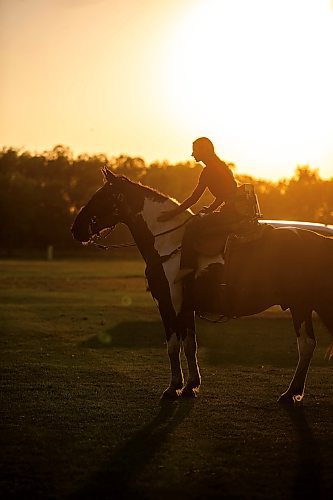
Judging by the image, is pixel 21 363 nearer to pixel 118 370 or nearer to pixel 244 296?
pixel 118 370

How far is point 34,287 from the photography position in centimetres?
3253

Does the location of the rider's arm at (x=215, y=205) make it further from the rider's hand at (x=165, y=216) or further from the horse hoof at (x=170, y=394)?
the horse hoof at (x=170, y=394)

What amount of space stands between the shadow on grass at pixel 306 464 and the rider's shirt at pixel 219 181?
2.94 m

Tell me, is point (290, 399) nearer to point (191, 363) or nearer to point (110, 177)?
point (191, 363)

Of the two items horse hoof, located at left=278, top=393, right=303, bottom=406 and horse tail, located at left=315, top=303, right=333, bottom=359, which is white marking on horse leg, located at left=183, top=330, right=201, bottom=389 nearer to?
horse hoof, located at left=278, top=393, right=303, bottom=406

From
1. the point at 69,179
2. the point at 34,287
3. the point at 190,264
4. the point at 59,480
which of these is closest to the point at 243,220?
the point at 190,264

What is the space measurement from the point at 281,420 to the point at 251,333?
28.9 feet

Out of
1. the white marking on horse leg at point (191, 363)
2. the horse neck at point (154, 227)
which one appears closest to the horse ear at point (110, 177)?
the horse neck at point (154, 227)

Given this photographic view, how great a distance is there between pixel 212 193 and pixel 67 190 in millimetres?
89196

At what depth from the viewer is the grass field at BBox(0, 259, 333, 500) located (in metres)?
6.49

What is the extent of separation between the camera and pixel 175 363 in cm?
1045

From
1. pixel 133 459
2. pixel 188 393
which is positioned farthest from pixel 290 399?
pixel 133 459

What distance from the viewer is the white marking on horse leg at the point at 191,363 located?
1044 cm

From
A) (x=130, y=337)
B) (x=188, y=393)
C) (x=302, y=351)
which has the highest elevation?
(x=302, y=351)
